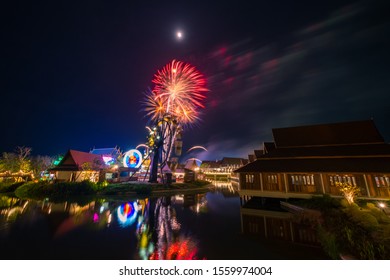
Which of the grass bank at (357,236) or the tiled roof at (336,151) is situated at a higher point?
the tiled roof at (336,151)

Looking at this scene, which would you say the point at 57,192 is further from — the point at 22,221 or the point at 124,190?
the point at 22,221

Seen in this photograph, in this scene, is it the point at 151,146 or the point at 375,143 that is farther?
the point at 151,146

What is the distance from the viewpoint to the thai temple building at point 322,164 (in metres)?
15.0

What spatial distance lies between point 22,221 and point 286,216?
21.2 meters

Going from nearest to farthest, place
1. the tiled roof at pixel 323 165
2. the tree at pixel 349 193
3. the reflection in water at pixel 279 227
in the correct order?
the reflection in water at pixel 279 227 < the tree at pixel 349 193 < the tiled roof at pixel 323 165

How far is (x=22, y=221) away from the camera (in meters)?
12.5

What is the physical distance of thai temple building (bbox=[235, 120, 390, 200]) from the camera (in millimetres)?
15039

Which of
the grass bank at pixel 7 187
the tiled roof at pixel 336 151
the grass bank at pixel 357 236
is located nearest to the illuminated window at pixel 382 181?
the tiled roof at pixel 336 151

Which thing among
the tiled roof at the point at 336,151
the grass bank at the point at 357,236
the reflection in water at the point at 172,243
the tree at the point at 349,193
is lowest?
the reflection in water at the point at 172,243

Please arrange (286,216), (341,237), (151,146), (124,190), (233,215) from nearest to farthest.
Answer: (341,237) < (286,216) < (233,215) < (124,190) < (151,146)

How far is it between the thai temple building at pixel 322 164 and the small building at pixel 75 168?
3397cm

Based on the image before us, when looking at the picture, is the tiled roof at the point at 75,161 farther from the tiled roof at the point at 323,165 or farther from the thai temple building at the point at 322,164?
the tiled roof at the point at 323,165

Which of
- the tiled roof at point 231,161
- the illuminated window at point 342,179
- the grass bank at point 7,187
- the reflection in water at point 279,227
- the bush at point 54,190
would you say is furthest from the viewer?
the tiled roof at point 231,161
